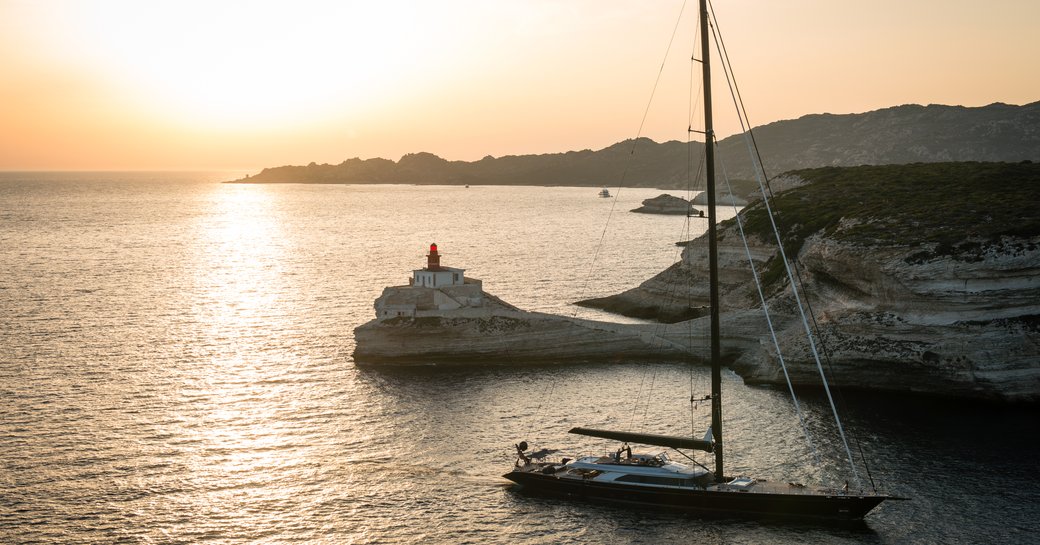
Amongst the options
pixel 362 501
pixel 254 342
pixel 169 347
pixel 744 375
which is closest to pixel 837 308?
pixel 744 375

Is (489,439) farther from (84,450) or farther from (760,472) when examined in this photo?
(84,450)

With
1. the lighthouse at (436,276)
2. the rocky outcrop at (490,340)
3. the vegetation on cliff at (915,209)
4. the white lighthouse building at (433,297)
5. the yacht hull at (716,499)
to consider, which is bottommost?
the yacht hull at (716,499)

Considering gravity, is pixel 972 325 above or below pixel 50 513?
above

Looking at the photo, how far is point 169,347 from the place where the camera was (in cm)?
7119

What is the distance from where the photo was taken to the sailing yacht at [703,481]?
37.5 metres

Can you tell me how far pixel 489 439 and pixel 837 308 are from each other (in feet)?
94.7

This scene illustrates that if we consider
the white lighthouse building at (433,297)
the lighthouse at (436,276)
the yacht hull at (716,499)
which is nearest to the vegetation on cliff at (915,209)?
the white lighthouse building at (433,297)

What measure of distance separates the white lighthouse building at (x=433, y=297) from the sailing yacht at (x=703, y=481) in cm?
2522

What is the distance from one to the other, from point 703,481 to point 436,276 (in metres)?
37.1

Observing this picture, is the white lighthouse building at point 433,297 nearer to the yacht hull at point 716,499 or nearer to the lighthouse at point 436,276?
the lighthouse at point 436,276

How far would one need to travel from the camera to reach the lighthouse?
72.3 meters

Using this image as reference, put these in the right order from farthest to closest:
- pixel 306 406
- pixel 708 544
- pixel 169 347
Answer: pixel 169 347
pixel 306 406
pixel 708 544

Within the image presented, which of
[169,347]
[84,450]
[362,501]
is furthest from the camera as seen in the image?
[169,347]

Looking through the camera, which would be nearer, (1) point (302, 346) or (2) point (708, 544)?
(2) point (708, 544)
